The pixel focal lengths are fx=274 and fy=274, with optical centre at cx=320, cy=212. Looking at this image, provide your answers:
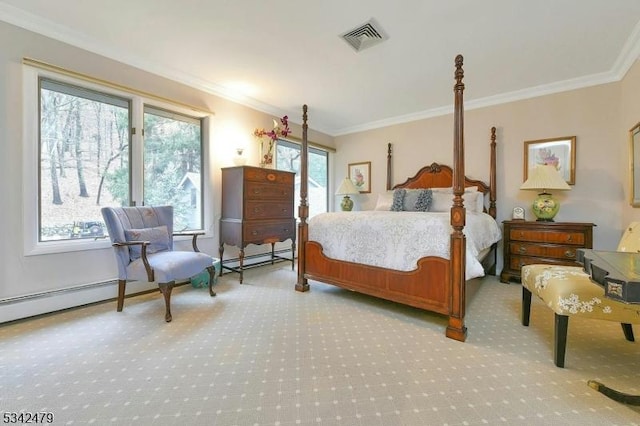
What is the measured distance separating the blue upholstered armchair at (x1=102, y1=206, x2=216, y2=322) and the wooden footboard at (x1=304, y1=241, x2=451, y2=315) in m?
1.10

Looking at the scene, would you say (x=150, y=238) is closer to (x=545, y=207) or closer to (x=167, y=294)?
(x=167, y=294)

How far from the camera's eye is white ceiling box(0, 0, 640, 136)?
6.86 feet

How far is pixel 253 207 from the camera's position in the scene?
3.43 metres

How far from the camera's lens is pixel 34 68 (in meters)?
2.26

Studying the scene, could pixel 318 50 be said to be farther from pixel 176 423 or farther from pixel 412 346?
pixel 176 423

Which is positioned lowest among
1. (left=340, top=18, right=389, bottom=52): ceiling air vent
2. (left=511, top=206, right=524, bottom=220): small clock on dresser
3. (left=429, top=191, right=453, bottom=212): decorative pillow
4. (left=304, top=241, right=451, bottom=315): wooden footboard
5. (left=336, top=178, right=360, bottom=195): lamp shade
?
(left=304, top=241, right=451, bottom=315): wooden footboard

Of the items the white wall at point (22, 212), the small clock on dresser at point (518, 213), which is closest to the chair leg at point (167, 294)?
the white wall at point (22, 212)

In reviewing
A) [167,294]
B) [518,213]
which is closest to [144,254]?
[167,294]

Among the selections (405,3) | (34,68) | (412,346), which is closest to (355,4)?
(405,3)

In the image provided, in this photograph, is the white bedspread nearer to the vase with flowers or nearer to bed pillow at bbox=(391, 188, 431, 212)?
bed pillow at bbox=(391, 188, 431, 212)

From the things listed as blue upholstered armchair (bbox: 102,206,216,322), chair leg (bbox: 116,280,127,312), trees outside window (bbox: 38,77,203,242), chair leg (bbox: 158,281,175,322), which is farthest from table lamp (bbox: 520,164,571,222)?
chair leg (bbox: 116,280,127,312)

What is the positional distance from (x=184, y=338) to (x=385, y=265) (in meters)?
1.65

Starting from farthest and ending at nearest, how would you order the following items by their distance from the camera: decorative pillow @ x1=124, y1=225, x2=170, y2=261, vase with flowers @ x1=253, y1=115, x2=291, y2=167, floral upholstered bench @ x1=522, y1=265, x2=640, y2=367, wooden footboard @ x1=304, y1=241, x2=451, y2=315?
vase with flowers @ x1=253, y1=115, x2=291, y2=167 < decorative pillow @ x1=124, y1=225, x2=170, y2=261 < wooden footboard @ x1=304, y1=241, x2=451, y2=315 < floral upholstered bench @ x1=522, y1=265, x2=640, y2=367

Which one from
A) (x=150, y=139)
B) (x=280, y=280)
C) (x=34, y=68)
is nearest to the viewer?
(x=34, y=68)
